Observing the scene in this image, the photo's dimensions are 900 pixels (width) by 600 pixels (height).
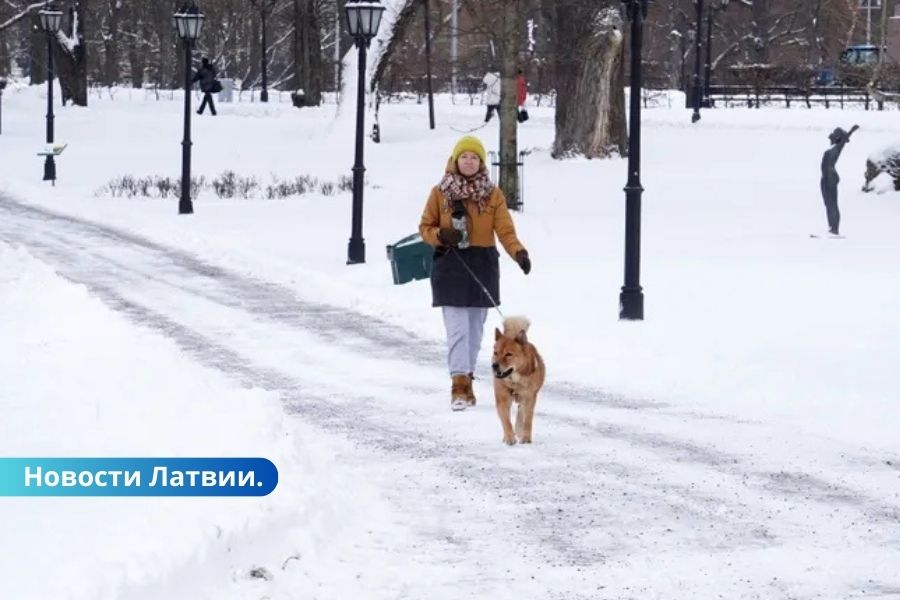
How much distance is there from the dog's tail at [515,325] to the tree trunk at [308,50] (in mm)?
42205

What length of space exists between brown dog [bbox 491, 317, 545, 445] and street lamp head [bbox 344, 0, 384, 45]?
11.5 m

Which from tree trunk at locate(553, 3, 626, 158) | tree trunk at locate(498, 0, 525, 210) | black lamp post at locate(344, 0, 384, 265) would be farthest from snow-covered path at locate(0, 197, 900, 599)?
tree trunk at locate(553, 3, 626, 158)

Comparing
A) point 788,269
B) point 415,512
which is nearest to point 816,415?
point 415,512

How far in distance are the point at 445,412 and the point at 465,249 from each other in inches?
43.5

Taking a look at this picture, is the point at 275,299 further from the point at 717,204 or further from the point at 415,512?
the point at 717,204

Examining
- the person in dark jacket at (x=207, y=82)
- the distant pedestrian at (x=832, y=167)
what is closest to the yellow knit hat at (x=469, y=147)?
the distant pedestrian at (x=832, y=167)

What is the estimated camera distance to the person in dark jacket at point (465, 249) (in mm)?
10945

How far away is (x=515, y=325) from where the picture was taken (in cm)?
961

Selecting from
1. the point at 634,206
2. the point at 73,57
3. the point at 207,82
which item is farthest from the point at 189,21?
the point at 73,57

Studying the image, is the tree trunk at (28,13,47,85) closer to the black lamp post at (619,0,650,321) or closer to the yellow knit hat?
the black lamp post at (619,0,650,321)

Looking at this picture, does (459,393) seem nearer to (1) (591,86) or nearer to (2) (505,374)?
(2) (505,374)

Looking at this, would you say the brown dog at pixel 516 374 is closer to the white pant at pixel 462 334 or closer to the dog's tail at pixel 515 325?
the dog's tail at pixel 515 325

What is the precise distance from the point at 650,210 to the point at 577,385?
56.9 feet

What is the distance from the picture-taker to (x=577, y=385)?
41.3ft
